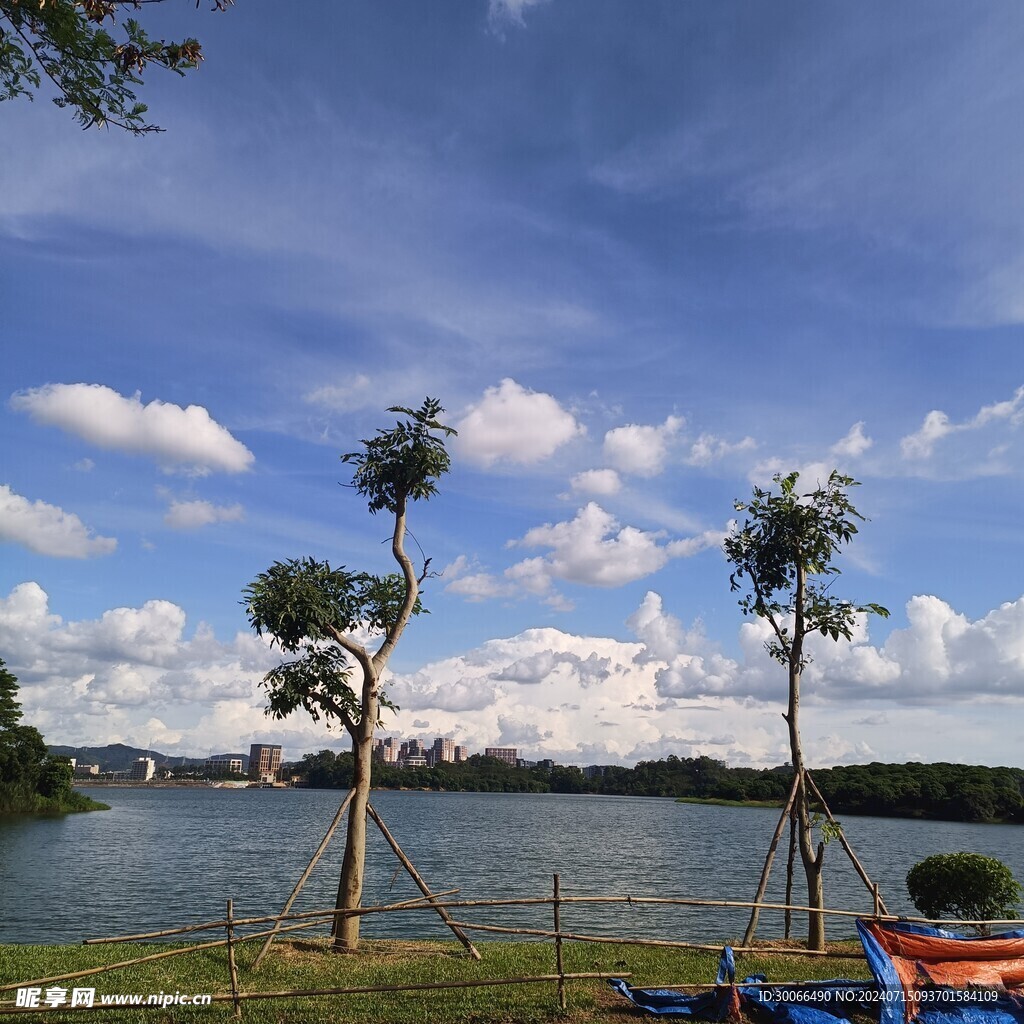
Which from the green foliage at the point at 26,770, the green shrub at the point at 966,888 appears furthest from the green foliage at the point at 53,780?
the green shrub at the point at 966,888

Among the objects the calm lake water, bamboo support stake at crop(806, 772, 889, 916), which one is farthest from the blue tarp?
the calm lake water

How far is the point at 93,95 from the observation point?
854 centimetres

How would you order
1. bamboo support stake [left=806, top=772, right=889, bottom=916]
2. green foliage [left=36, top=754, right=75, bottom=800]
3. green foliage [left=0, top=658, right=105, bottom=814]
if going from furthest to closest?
green foliage [left=36, top=754, right=75, bottom=800] < green foliage [left=0, top=658, right=105, bottom=814] < bamboo support stake [left=806, top=772, right=889, bottom=916]

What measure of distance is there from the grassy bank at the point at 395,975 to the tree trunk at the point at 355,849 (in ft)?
1.28

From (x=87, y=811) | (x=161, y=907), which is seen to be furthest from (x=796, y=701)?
(x=87, y=811)

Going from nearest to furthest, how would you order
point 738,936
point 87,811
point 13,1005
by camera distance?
point 13,1005
point 738,936
point 87,811

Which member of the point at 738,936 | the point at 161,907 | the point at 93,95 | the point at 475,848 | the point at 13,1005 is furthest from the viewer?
the point at 475,848

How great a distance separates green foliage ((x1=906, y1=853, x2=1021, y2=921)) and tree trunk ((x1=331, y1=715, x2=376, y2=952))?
44.3ft

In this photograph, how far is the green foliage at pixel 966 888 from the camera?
18141mm

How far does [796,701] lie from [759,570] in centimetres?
290

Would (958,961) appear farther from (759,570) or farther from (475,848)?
(475,848)

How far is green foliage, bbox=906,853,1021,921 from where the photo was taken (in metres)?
18.1

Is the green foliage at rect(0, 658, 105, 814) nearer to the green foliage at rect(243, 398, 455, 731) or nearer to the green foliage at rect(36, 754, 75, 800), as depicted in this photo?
the green foliage at rect(36, 754, 75, 800)

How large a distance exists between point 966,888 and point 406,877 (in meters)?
22.9
